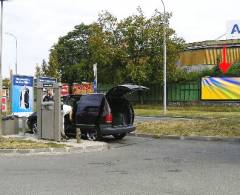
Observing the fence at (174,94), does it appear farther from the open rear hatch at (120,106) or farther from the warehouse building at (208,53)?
the open rear hatch at (120,106)

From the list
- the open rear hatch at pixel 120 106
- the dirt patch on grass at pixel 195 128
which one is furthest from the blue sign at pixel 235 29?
the open rear hatch at pixel 120 106

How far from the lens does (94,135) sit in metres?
16.7

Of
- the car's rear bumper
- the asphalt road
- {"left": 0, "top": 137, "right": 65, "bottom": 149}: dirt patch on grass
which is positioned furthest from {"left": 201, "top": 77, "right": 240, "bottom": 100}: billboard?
{"left": 0, "top": 137, "right": 65, "bottom": 149}: dirt patch on grass

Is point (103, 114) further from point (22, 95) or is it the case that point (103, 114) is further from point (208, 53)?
point (208, 53)

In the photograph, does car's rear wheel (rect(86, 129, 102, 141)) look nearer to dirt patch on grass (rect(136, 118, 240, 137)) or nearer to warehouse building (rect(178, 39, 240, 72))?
dirt patch on grass (rect(136, 118, 240, 137))

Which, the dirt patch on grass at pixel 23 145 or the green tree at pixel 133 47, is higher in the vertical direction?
the green tree at pixel 133 47

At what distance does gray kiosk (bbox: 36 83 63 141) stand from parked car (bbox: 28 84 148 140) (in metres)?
1.15

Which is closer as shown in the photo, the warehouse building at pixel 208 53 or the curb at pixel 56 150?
the curb at pixel 56 150

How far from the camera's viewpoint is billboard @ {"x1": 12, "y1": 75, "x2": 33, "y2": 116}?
1951 cm

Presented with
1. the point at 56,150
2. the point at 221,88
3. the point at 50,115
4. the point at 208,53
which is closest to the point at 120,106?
the point at 50,115

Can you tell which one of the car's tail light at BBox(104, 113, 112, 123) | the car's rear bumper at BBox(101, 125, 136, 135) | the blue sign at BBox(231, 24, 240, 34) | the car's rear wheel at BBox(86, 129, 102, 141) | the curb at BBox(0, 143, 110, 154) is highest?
the blue sign at BBox(231, 24, 240, 34)

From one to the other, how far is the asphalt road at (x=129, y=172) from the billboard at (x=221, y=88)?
2771 centimetres

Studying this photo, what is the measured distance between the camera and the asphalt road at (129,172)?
331 inches

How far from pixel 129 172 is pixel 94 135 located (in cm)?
647
